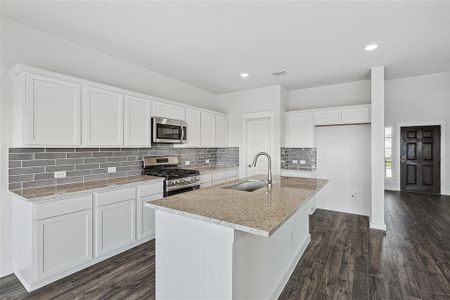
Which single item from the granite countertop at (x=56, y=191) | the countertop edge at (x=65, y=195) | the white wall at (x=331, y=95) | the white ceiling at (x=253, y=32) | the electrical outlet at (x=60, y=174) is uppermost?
the white ceiling at (x=253, y=32)

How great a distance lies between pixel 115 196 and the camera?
8.69 ft

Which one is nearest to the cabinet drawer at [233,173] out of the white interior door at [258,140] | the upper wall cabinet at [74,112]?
the white interior door at [258,140]

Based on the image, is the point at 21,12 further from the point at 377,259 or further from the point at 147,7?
the point at 377,259

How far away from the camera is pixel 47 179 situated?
2.54 m

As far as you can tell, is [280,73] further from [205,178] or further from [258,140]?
[205,178]

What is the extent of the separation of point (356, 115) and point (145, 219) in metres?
4.00

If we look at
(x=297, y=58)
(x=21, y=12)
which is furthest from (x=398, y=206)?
(x=21, y=12)

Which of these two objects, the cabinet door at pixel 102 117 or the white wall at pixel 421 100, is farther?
Result: the white wall at pixel 421 100

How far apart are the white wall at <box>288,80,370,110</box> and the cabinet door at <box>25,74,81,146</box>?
417 cm

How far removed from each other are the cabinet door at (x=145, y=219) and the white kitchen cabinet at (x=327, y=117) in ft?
11.0

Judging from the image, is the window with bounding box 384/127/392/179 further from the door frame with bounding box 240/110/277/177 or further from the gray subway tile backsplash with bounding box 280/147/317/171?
the door frame with bounding box 240/110/277/177

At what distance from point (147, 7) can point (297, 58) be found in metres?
2.17

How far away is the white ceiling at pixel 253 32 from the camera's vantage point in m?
2.11

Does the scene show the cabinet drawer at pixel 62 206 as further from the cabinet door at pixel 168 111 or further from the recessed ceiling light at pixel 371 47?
the recessed ceiling light at pixel 371 47
